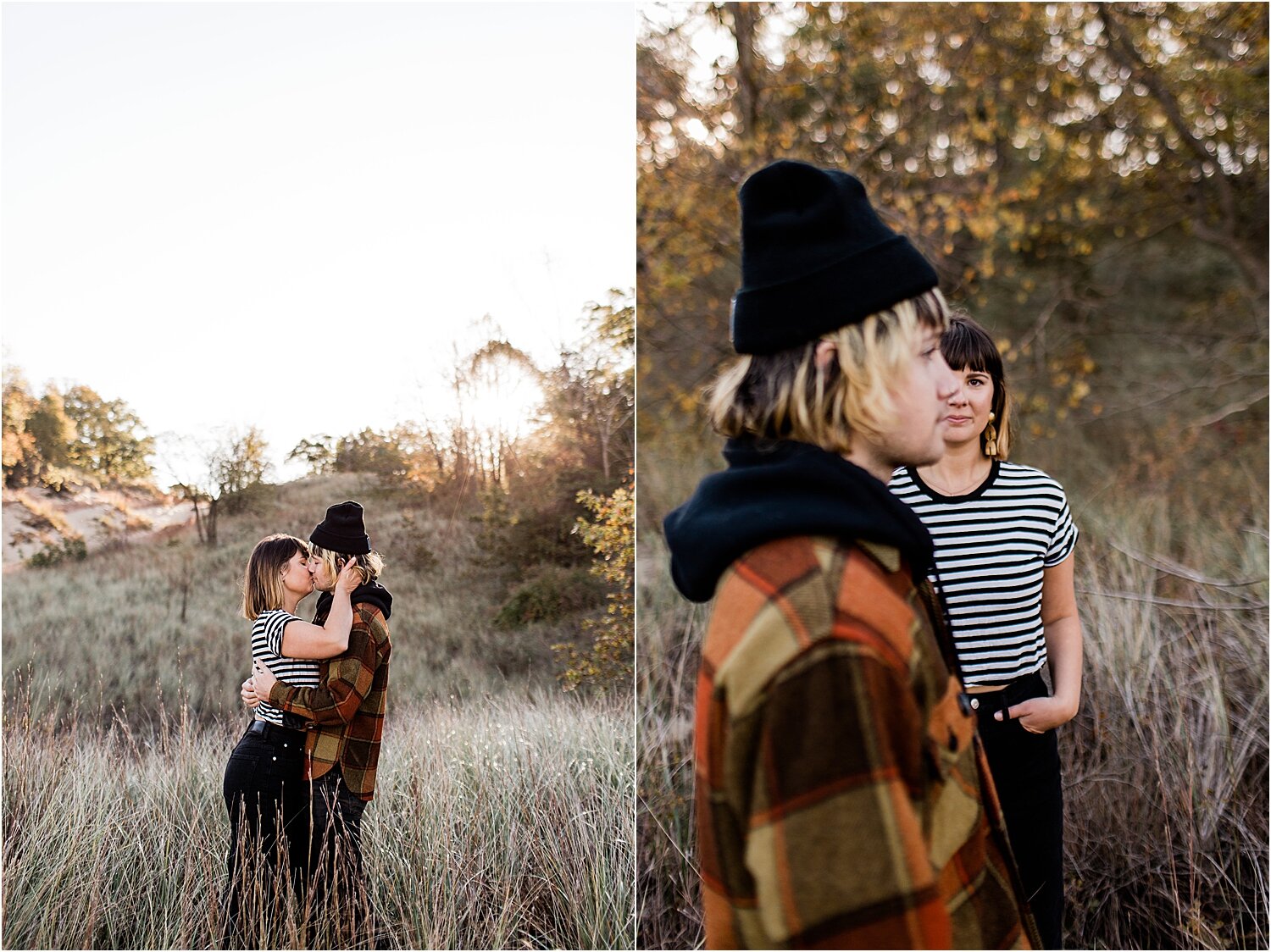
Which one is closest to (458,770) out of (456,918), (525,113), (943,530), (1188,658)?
(456,918)

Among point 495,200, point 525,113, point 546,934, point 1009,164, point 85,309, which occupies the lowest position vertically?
point 546,934

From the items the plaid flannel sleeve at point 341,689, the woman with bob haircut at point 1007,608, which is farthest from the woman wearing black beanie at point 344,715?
the woman with bob haircut at point 1007,608

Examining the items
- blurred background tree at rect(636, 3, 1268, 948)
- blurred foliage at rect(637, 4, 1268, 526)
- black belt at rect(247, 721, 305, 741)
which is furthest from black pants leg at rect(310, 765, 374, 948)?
blurred foliage at rect(637, 4, 1268, 526)

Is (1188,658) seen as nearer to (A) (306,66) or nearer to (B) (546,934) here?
(B) (546,934)

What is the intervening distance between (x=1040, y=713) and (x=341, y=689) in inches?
60.4

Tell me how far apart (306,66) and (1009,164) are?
3.82 m

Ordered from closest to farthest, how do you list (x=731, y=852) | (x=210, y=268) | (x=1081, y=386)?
(x=731, y=852) < (x=210, y=268) < (x=1081, y=386)

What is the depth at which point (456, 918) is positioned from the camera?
234 centimetres

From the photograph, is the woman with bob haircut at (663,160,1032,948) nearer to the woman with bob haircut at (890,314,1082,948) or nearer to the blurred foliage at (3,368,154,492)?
the woman with bob haircut at (890,314,1082,948)

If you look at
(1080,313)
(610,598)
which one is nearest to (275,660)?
(610,598)

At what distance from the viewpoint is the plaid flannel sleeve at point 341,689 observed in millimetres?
2172

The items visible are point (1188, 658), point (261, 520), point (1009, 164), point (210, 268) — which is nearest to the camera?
point (261, 520)

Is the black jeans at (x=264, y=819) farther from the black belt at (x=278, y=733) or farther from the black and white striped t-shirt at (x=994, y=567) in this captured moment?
the black and white striped t-shirt at (x=994, y=567)

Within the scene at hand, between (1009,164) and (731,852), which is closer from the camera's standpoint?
(731,852)
